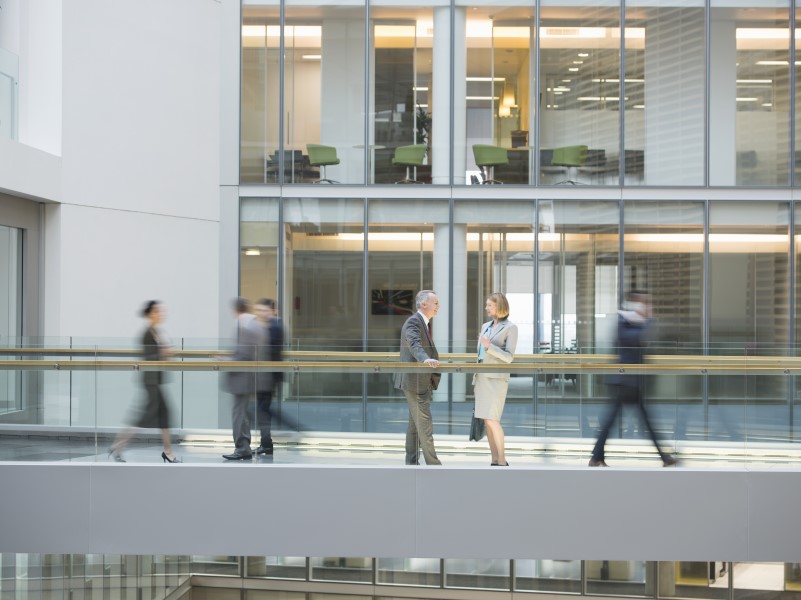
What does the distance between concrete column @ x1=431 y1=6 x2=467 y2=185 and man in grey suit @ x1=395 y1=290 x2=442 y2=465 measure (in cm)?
795

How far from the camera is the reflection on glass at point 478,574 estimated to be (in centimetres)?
1750

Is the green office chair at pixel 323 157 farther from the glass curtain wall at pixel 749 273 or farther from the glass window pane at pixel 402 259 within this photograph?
the glass curtain wall at pixel 749 273

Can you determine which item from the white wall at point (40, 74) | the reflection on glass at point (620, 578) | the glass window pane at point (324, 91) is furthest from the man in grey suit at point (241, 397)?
the reflection on glass at point (620, 578)

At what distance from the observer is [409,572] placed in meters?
17.8

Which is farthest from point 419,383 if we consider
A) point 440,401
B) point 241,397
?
point 241,397

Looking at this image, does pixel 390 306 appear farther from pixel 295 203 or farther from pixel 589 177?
pixel 589 177

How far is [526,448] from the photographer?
28.0 feet

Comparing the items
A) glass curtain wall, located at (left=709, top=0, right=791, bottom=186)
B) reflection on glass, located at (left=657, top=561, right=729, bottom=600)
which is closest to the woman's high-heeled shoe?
glass curtain wall, located at (left=709, top=0, right=791, bottom=186)

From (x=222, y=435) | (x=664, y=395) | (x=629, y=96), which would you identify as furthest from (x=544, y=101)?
(x=222, y=435)

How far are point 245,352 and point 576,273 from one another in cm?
855

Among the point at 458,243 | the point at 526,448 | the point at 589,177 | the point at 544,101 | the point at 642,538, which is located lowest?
the point at 642,538

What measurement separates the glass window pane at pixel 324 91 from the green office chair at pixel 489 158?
2.04 metres

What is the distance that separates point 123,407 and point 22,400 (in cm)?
94

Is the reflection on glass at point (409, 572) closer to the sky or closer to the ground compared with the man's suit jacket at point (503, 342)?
closer to the ground
